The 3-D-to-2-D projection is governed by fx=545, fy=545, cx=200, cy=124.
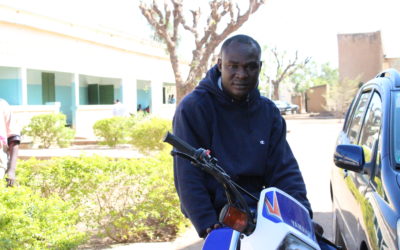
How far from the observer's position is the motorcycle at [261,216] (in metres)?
1.86

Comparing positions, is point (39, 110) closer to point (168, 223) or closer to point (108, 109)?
point (108, 109)

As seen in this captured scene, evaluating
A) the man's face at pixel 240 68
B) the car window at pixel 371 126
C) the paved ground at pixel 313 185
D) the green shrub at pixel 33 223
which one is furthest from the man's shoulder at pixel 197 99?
the paved ground at pixel 313 185

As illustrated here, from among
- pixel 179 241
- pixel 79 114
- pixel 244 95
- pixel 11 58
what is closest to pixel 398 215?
pixel 244 95

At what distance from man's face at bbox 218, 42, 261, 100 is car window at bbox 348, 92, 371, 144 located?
6.97 feet

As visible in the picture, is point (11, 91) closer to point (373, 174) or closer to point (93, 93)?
point (93, 93)

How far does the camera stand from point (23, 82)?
61.8 ft


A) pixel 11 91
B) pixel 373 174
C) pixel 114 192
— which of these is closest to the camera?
pixel 373 174

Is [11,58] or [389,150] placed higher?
[11,58]

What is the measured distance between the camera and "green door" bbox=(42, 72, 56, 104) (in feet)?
75.2

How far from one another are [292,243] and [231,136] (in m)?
0.86

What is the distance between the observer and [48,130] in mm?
17734

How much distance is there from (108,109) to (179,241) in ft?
64.0

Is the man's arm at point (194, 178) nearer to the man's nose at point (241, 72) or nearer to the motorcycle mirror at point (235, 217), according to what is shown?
the man's nose at point (241, 72)

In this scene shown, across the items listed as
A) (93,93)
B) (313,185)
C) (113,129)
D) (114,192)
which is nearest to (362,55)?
(93,93)
